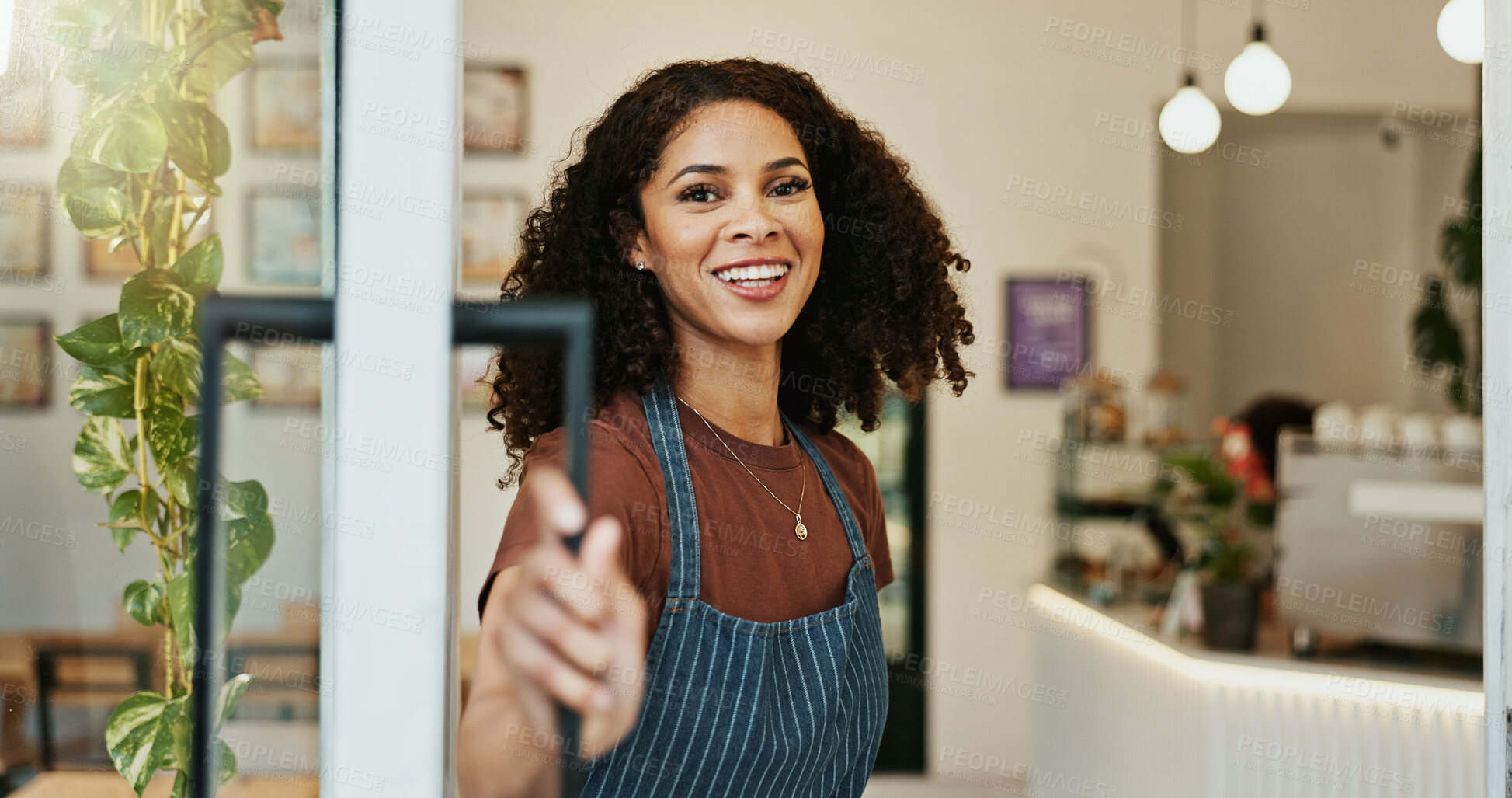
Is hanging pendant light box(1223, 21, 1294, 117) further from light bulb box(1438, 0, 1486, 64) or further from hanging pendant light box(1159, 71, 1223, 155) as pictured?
light bulb box(1438, 0, 1486, 64)

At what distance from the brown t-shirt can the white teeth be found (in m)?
0.16

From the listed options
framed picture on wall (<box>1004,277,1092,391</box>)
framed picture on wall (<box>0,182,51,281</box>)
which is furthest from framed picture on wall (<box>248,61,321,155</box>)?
framed picture on wall (<box>1004,277,1092,391</box>)

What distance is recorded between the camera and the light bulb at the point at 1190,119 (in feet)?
11.5

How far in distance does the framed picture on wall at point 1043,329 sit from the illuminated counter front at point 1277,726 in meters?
1.50

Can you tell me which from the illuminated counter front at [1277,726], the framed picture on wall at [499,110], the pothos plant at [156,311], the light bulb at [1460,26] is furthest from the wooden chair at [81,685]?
the framed picture on wall at [499,110]

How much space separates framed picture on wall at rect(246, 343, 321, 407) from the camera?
0.71 m

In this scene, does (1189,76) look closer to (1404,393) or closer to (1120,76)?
(1120,76)

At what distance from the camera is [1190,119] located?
3.50 metres

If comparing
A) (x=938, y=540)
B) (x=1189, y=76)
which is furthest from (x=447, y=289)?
(x=938, y=540)

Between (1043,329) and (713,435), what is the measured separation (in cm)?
360

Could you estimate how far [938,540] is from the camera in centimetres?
457

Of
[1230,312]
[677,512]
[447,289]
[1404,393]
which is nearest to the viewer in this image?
[447,289]

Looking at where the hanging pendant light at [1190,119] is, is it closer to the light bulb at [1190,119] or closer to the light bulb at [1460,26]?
the light bulb at [1190,119]

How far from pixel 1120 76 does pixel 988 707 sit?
8.21 ft
